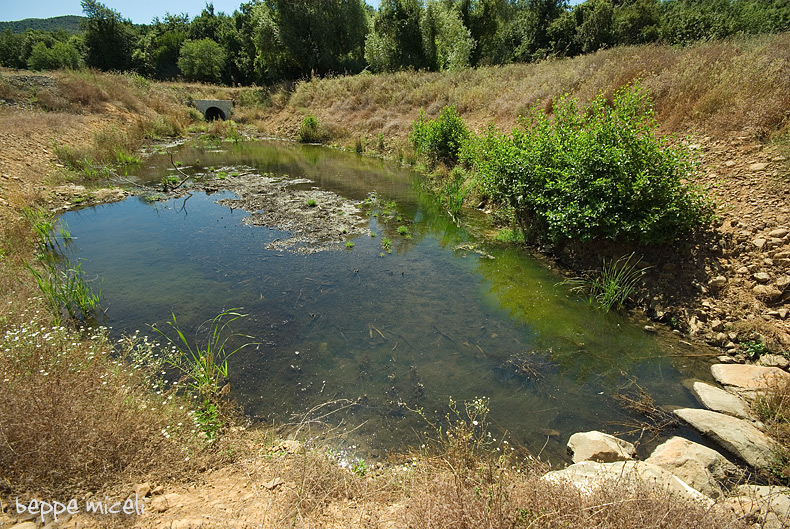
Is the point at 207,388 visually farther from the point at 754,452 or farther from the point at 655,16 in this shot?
the point at 655,16

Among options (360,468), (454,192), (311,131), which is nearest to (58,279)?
(360,468)

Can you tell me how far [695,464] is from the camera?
3.83 m

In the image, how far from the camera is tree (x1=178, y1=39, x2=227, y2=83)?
1890 inches

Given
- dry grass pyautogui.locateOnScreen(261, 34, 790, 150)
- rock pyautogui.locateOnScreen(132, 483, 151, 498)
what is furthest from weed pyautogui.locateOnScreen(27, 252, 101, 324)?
dry grass pyautogui.locateOnScreen(261, 34, 790, 150)

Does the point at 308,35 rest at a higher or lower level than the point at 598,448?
higher

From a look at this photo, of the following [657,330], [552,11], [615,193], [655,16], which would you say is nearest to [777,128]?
[615,193]

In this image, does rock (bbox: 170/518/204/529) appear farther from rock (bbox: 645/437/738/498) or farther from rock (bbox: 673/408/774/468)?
rock (bbox: 673/408/774/468)

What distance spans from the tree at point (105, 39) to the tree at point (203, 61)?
942 centimetres

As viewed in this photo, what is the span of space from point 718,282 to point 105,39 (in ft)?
226

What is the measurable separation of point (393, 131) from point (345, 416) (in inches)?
845

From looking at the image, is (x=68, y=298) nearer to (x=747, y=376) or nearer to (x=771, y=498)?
(x=771, y=498)

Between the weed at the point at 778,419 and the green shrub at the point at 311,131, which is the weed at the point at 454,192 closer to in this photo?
the weed at the point at 778,419

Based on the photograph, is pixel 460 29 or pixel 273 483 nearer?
pixel 273 483

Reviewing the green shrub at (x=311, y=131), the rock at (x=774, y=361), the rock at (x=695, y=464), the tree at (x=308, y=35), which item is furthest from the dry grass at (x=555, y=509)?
the tree at (x=308, y=35)
